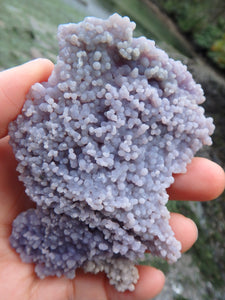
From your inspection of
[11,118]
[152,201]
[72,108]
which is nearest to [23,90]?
[11,118]

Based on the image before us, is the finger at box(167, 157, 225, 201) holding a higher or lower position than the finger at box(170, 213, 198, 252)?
higher

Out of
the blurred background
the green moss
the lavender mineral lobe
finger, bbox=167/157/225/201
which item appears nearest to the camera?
the lavender mineral lobe

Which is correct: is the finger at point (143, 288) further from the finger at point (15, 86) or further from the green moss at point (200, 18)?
the green moss at point (200, 18)

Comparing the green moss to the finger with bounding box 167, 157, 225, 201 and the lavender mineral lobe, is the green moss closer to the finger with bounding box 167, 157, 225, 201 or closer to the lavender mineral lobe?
the finger with bounding box 167, 157, 225, 201

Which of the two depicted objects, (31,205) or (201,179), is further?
(31,205)

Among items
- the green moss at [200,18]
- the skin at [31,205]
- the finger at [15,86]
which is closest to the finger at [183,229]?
the skin at [31,205]

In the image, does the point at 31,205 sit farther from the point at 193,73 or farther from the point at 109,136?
the point at 193,73

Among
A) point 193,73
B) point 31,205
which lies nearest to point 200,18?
point 193,73

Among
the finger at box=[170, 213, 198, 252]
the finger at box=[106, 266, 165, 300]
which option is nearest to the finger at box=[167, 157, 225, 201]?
the finger at box=[170, 213, 198, 252]
